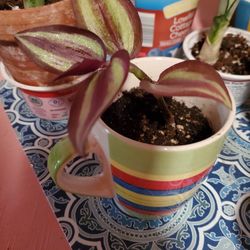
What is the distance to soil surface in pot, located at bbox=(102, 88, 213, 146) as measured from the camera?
0.23 m

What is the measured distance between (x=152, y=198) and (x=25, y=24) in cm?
19

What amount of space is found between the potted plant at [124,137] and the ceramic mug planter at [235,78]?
0.10 m

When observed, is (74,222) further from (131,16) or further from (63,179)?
(131,16)

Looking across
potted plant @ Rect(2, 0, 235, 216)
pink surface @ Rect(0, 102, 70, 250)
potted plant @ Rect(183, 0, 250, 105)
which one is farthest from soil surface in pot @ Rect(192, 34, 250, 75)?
pink surface @ Rect(0, 102, 70, 250)

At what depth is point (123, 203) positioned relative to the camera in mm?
269

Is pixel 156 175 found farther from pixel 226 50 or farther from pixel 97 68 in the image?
pixel 226 50

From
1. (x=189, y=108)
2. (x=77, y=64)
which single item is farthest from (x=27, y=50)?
(x=189, y=108)

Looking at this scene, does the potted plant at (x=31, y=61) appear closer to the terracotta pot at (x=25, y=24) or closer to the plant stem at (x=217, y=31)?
the terracotta pot at (x=25, y=24)

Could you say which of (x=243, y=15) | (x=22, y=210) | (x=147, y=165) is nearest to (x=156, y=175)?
(x=147, y=165)

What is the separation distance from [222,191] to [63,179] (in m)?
0.16

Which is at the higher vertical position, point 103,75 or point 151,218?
point 103,75

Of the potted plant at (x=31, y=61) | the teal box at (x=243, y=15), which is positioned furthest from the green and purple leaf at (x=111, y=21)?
the teal box at (x=243, y=15)

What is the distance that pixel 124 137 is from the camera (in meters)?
0.20

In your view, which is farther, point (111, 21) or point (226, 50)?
point (226, 50)
